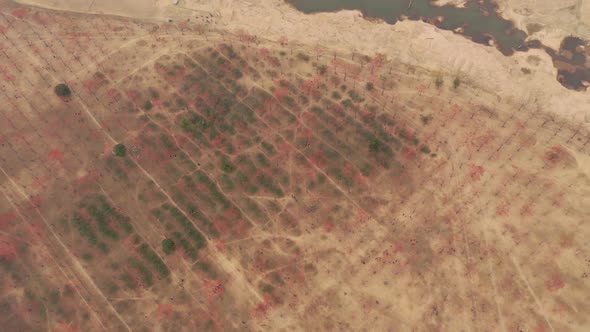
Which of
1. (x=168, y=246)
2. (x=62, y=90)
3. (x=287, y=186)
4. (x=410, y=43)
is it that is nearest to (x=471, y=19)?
(x=410, y=43)

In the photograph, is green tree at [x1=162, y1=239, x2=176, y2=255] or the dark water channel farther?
the dark water channel

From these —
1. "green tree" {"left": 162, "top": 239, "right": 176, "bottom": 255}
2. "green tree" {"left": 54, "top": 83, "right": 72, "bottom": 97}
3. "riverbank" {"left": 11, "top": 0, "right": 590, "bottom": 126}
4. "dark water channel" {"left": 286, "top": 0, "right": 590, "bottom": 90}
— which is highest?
"dark water channel" {"left": 286, "top": 0, "right": 590, "bottom": 90}

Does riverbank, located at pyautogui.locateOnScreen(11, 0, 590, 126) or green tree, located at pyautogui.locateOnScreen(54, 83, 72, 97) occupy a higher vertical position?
riverbank, located at pyautogui.locateOnScreen(11, 0, 590, 126)

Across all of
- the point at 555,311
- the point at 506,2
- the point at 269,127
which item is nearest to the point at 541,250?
the point at 555,311

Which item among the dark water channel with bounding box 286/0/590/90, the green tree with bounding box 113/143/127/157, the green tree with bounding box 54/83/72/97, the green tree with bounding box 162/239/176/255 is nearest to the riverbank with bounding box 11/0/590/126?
the dark water channel with bounding box 286/0/590/90

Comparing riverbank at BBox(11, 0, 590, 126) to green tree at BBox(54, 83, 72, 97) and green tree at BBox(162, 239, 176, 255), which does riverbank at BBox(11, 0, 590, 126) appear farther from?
green tree at BBox(162, 239, 176, 255)

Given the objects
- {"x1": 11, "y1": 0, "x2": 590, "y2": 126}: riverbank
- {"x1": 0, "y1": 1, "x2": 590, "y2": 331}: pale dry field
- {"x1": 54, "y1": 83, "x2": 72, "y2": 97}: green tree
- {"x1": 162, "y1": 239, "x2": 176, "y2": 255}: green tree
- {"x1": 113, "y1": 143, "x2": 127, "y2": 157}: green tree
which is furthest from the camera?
{"x1": 54, "y1": 83, "x2": 72, "y2": 97}: green tree
